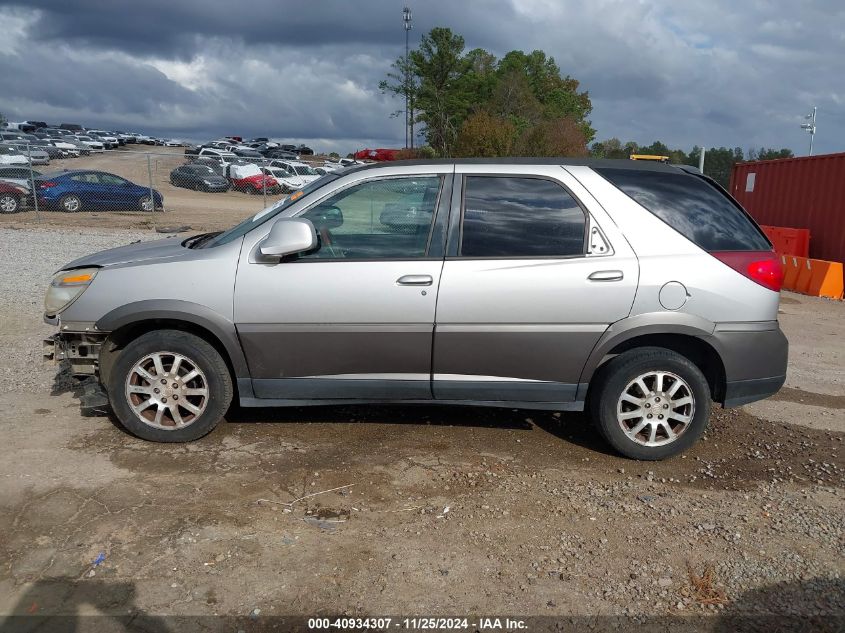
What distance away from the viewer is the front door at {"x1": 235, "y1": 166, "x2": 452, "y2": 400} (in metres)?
4.35

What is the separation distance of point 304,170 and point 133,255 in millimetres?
29396

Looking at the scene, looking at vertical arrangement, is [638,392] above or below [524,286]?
below

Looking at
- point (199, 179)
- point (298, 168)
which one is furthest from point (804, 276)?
point (298, 168)

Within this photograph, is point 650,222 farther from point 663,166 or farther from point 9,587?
point 9,587

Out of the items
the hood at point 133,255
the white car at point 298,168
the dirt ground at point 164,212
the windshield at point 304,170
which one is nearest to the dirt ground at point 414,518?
the hood at point 133,255

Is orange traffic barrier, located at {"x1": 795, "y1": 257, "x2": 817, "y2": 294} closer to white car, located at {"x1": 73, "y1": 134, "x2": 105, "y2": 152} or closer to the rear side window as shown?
the rear side window

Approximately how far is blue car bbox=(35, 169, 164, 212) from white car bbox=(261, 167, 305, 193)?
273 inches

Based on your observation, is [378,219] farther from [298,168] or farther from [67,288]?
[298,168]

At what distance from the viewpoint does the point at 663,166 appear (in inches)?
185

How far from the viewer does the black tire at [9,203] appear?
19.2m

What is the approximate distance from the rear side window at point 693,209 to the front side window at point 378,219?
1.20m

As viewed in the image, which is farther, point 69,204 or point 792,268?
point 69,204

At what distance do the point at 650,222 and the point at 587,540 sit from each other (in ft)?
6.63

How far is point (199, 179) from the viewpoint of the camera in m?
30.0
